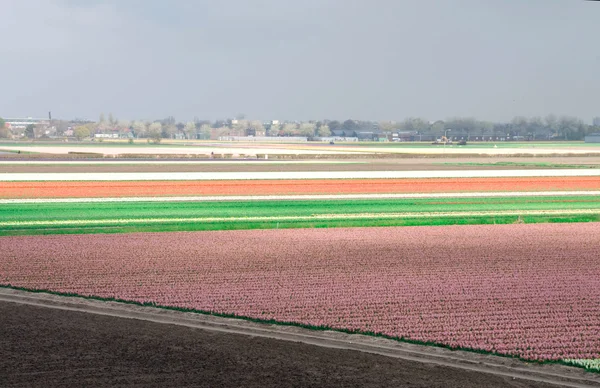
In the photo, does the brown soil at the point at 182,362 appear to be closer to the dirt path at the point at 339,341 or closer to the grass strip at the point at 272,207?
the dirt path at the point at 339,341

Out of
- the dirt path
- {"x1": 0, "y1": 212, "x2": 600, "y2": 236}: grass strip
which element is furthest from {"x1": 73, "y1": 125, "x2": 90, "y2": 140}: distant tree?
the dirt path

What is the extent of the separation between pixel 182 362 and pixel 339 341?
7.90 feet

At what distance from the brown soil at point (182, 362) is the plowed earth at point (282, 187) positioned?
24567 millimetres

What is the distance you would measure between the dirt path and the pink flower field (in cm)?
50

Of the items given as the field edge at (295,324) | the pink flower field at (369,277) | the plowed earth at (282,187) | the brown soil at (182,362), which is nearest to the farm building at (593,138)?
the plowed earth at (282,187)

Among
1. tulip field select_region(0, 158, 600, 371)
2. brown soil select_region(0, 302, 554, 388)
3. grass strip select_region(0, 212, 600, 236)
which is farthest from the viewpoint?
grass strip select_region(0, 212, 600, 236)

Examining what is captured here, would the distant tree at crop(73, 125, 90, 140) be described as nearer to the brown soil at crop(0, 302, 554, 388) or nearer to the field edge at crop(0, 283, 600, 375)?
the field edge at crop(0, 283, 600, 375)

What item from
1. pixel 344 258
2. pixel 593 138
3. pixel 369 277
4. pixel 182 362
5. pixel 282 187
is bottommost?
pixel 593 138

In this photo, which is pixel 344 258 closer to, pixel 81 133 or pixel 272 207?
pixel 272 207

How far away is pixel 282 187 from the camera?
40.9 metres

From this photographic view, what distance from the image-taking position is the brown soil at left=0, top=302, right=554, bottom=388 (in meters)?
9.29

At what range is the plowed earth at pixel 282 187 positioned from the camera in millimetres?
37125

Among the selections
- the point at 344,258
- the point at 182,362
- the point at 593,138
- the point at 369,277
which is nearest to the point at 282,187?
the point at 344,258

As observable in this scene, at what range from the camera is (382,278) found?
633 inches
